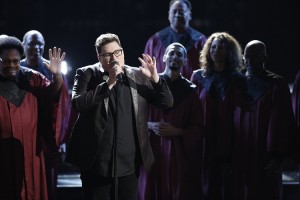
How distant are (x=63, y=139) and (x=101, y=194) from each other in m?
2.02

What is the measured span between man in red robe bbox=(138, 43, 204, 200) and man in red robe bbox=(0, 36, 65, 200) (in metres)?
1.21

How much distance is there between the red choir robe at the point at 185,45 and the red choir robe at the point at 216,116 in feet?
2.51

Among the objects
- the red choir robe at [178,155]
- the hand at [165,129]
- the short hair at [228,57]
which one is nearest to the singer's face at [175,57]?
the red choir robe at [178,155]

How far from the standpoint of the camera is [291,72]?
25.2 ft

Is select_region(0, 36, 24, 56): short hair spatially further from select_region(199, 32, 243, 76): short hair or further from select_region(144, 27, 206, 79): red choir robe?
select_region(144, 27, 206, 79): red choir robe

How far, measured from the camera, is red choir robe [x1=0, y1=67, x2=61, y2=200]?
4230mm

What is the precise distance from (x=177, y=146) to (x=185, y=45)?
1.47 metres

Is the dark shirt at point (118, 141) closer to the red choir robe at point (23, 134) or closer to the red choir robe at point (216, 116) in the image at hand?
the red choir robe at point (23, 134)

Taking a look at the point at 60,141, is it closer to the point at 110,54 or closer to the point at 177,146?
the point at 177,146

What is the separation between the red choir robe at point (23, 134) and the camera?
13.9 ft

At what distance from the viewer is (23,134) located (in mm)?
4273

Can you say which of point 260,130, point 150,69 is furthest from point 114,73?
point 260,130

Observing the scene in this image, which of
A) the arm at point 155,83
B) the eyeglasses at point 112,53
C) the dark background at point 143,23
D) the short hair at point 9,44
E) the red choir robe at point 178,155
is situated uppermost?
the dark background at point 143,23

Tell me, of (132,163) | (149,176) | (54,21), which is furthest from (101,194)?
(54,21)
